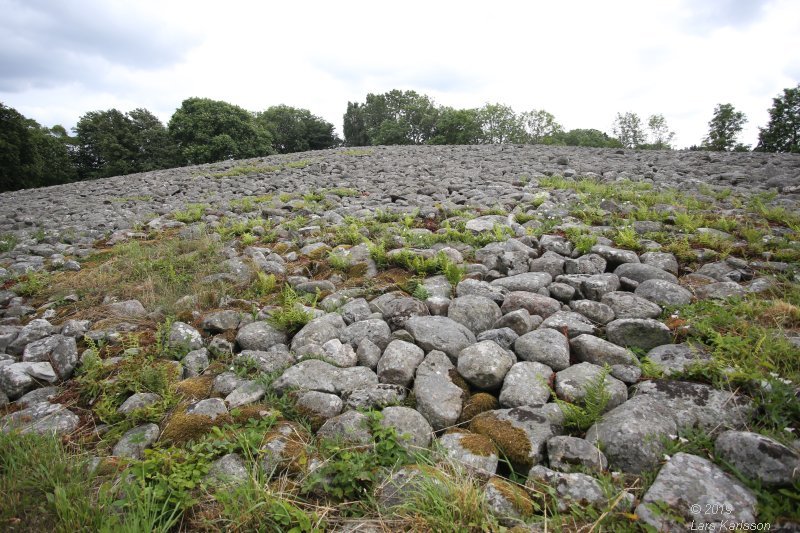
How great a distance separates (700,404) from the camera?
2.63m

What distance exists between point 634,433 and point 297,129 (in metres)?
66.5

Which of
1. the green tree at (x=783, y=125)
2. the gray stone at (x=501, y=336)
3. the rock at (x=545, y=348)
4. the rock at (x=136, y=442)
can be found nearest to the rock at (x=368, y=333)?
the gray stone at (x=501, y=336)

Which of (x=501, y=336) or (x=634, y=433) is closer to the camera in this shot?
(x=634, y=433)

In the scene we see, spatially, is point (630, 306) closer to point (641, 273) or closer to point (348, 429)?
point (641, 273)

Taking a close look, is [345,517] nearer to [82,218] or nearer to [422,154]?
[82,218]

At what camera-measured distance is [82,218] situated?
9.80 m

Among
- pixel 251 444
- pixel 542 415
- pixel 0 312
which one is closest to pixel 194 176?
pixel 0 312

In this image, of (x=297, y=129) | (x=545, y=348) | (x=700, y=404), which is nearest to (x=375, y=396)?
(x=545, y=348)

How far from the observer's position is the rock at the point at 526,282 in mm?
4586

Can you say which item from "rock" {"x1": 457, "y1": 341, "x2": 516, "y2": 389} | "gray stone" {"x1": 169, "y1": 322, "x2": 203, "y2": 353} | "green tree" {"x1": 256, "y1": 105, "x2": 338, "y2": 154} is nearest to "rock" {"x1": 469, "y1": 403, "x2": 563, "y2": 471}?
"rock" {"x1": 457, "y1": 341, "x2": 516, "y2": 389}

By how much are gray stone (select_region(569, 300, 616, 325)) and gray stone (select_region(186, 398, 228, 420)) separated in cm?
367

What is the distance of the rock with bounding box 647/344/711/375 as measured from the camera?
9.89 ft

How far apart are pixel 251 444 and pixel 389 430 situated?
97 centimetres

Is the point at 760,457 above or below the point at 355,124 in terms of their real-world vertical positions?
below
